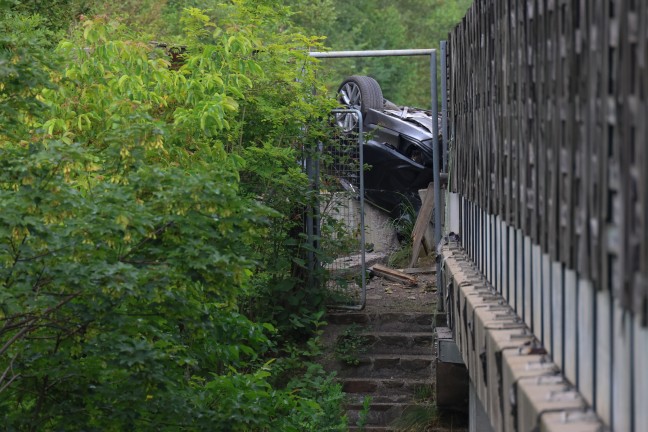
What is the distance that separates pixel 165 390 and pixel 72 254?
102 centimetres

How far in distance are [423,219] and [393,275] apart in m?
0.77

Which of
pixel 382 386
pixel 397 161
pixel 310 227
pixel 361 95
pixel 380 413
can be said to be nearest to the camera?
pixel 380 413

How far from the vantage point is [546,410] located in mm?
3375

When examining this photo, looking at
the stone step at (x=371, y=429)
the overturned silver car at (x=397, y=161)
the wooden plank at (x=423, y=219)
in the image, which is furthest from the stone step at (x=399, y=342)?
the overturned silver car at (x=397, y=161)

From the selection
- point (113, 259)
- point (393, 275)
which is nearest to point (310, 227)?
point (393, 275)

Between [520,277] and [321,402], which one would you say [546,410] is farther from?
Answer: [321,402]

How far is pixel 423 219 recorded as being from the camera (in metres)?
14.0

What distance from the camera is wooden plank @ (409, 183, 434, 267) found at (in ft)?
45.7

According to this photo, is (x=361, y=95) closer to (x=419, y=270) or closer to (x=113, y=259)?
A: (x=419, y=270)

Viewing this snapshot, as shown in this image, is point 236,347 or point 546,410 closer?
point 546,410

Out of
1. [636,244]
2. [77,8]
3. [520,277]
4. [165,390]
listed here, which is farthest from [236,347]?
[77,8]

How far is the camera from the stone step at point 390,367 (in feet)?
37.8

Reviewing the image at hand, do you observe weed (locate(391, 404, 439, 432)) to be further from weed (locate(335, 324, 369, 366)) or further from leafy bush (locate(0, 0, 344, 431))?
leafy bush (locate(0, 0, 344, 431))

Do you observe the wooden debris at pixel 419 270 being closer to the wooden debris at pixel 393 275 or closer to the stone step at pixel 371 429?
the wooden debris at pixel 393 275
